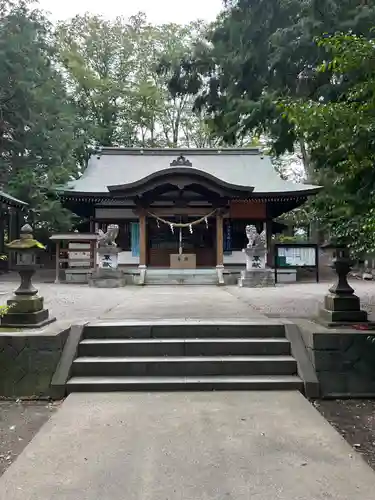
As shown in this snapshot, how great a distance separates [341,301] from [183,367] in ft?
7.30

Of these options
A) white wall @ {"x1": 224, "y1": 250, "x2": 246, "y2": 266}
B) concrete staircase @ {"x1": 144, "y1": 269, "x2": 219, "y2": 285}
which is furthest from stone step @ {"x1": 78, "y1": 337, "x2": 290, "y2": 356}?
white wall @ {"x1": 224, "y1": 250, "x2": 246, "y2": 266}

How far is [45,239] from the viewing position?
1972 cm

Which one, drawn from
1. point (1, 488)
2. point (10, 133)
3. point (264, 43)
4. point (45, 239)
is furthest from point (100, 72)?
point (1, 488)

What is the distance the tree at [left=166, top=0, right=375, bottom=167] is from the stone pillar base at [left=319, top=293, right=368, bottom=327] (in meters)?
2.54

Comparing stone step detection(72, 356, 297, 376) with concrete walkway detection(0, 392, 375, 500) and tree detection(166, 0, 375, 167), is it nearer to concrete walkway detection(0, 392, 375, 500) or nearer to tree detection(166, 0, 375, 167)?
concrete walkway detection(0, 392, 375, 500)

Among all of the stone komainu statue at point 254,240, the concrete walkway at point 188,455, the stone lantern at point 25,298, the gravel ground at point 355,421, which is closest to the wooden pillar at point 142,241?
the stone komainu statue at point 254,240

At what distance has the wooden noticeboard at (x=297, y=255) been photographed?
1350 centimetres

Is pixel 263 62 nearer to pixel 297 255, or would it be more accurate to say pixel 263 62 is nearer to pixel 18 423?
pixel 18 423

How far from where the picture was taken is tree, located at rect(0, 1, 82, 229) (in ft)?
54.2

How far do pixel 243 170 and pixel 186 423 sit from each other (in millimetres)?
16047

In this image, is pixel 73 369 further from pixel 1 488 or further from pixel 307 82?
pixel 307 82

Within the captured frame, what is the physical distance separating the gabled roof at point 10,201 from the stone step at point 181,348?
12877 millimetres


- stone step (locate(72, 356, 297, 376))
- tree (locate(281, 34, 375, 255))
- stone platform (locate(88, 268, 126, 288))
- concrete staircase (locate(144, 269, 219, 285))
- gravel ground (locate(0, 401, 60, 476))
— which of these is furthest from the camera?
concrete staircase (locate(144, 269, 219, 285))

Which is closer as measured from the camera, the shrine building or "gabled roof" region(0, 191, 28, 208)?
the shrine building
